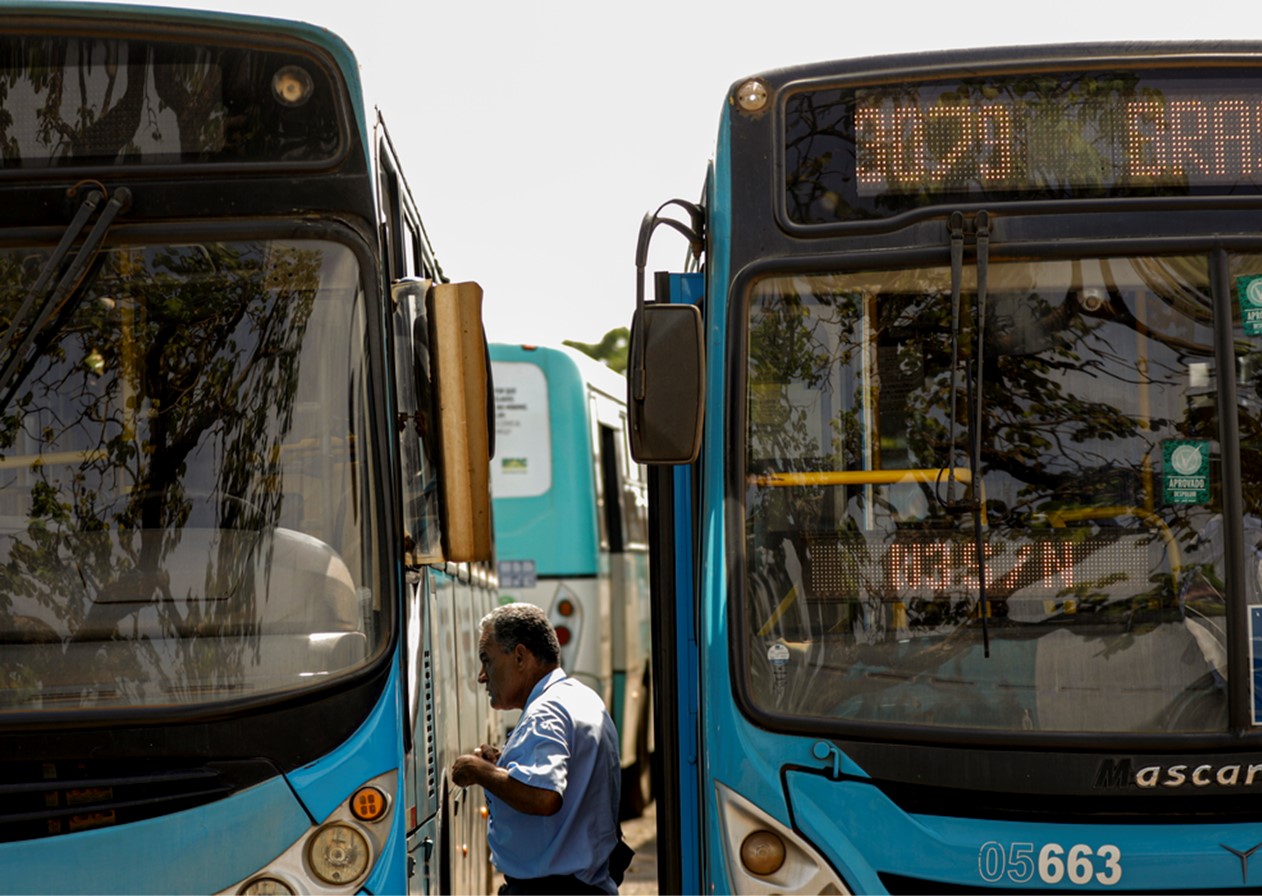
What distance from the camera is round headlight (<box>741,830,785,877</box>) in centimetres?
430

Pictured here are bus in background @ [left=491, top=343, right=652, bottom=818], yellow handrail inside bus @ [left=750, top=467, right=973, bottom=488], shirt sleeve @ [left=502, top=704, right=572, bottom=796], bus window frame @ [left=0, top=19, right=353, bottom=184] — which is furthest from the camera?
bus in background @ [left=491, top=343, right=652, bottom=818]

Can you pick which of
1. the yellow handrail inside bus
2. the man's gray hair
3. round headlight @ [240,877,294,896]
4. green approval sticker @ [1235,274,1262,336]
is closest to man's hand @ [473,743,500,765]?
the man's gray hair

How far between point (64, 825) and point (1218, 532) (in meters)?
3.04

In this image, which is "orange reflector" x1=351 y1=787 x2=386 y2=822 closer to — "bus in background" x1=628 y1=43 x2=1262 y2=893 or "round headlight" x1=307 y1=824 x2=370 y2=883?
"round headlight" x1=307 y1=824 x2=370 y2=883

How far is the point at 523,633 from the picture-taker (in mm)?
5133

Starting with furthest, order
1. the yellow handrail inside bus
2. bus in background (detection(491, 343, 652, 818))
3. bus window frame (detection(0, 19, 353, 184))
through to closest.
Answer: bus in background (detection(491, 343, 652, 818))
the yellow handrail inside bus
bus window frame (detection(0, 19, 353, 184))

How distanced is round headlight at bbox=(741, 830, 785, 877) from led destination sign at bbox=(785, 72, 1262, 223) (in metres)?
1.67

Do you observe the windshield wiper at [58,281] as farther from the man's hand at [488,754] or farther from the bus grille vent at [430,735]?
the man's hand at [488,754]

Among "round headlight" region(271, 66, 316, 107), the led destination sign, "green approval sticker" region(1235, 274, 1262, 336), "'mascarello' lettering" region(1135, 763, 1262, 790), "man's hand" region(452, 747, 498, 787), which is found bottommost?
"man's hand" region(452, 747, 498, 787)

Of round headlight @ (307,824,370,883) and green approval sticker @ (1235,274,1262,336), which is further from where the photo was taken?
green approval sticker @ (1235,274,1262,336)

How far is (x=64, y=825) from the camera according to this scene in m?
4.04

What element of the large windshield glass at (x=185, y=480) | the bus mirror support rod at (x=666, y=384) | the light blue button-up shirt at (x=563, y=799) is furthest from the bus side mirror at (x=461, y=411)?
the light blue button-up shirt at (x=563, y=799)

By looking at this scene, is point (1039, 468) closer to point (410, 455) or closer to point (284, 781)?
point (410, 455)

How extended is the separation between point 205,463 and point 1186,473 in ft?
8.44
